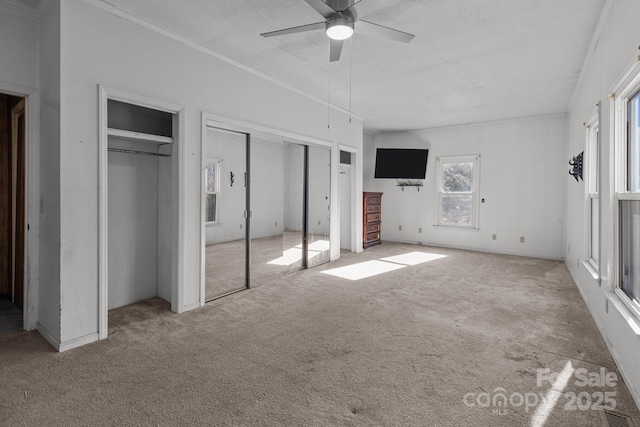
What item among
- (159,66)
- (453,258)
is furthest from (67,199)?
(453,258)

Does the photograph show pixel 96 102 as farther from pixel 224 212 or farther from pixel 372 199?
pixel 372 199

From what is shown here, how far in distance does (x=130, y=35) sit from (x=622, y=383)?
4.38m

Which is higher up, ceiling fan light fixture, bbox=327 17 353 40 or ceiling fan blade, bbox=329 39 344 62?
ceiling fan blade, bbox=329 39 344 62

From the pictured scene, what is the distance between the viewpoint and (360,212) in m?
6.48

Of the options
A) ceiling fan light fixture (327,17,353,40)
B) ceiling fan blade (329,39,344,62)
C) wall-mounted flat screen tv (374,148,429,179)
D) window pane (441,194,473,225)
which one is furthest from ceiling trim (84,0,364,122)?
window pane (441,194,473,225)

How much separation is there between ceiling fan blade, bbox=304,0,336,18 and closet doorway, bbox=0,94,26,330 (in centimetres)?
281

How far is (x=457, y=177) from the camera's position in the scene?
23.4ft

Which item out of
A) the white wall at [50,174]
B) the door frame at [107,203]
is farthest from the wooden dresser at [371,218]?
the white wall at [50,174]

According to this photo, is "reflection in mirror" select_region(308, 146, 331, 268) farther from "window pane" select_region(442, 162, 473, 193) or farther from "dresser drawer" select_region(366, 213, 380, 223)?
"window pane" select_region(442, 162, 473, 193)

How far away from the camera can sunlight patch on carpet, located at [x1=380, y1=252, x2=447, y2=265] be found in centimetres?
574

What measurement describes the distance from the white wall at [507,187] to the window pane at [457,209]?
19 centimetres

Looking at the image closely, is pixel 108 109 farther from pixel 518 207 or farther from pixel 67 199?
pixel 518 207

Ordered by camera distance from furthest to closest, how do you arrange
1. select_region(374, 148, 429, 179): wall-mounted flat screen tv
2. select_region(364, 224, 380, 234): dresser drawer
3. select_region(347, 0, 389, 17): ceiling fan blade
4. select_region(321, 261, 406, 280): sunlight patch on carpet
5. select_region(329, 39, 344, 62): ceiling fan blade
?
select_region(374, 148, 429, 179): wall-mounted flat screen tv, select_region(364, 224, 380, 234): dresser drawer, select_region(321, 261, 406, 280): sunlight patch on carpet, select_region(329, 39, 344, 62): ceiling fan blade, select_region(347, 0, 389, 17): ceiling fan blade

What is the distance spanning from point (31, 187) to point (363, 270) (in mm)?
3966
